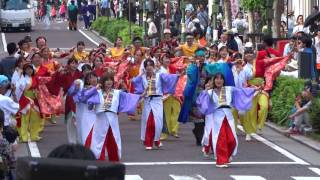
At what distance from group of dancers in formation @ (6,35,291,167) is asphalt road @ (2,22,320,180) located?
29cm

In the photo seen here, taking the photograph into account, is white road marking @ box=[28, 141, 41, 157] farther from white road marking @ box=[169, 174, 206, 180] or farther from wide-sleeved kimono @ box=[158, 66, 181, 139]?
white road marking @ box=[169, 174, 206, 180]

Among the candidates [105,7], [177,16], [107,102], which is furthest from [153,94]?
[105,7]

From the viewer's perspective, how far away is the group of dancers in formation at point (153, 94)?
594 inches

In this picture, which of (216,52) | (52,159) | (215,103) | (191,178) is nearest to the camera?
(52,159)

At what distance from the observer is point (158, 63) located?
19.0 m

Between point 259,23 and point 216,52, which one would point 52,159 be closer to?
point 216,52

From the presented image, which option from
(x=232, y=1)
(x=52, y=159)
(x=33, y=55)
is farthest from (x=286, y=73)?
(x=52, y=159)

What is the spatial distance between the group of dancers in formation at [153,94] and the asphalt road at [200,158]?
285 mm

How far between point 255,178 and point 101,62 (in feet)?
19.7

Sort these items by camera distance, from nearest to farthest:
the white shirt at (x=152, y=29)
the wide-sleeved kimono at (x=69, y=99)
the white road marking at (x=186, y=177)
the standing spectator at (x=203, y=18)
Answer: the white road marking at (x=186, y=177) → the wide-sleeved kimono at (x=69, y=99) → the white shirt at (x=152, y=29) → the standing spectator at (x=203, y=18)

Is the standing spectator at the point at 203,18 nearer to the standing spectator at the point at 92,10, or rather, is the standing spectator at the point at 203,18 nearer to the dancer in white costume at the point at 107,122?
the standing spectator at the point at 92,10

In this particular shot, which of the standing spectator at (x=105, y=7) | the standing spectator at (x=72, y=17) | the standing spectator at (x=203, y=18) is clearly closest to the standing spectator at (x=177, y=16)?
the standing spectator at (x=105, y=7)

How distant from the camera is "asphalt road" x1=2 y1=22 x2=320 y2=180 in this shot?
14680 millimetres

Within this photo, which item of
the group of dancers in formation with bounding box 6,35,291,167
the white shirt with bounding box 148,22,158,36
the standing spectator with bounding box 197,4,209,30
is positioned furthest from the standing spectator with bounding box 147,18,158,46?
the group of dancers in formation with bounding box 6,35,291,167
